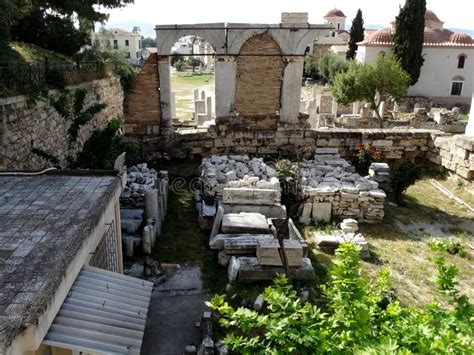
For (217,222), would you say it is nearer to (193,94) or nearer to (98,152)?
(98,152)

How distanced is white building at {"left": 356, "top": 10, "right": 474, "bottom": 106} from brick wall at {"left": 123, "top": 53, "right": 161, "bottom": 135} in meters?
26.7

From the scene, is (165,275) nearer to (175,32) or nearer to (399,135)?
(175,32)

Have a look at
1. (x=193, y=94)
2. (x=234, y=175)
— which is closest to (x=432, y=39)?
(x=193, y=94)

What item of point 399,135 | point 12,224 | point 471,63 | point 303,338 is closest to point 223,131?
point 399,135

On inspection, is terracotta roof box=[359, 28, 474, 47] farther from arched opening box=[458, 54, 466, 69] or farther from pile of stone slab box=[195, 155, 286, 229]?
pile of stone slab box=[195, 155, 286, 229]

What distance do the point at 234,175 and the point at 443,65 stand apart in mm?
32149

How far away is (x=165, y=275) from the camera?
25.2 ft

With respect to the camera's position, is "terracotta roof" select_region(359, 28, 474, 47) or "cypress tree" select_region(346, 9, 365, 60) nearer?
"terracotta roof" select_region(359, 28, 474, 47)

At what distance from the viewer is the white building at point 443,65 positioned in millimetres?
35625

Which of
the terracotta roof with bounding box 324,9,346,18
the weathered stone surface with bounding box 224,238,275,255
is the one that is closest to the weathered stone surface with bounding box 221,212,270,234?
A: the weathered stone surface with bounding box 224,238,275,255

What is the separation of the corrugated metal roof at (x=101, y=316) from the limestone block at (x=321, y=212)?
19.6 ft

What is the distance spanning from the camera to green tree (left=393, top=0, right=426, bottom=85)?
1196 inches

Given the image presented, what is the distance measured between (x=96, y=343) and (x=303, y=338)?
167cm

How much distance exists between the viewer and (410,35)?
1226 inches
